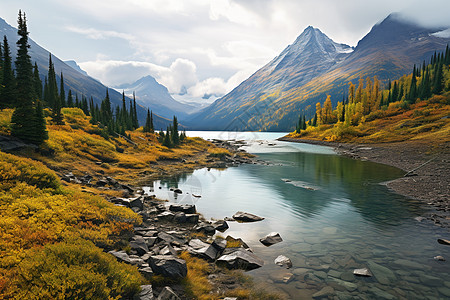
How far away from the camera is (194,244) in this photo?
560 inches

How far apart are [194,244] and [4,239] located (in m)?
9.09

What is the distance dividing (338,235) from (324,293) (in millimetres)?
8087

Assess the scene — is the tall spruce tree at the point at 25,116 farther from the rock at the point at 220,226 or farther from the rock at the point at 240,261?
the rock at the point at 240,261

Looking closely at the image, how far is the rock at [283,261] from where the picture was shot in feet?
40.7

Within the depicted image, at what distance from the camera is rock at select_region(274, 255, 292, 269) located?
12394mm

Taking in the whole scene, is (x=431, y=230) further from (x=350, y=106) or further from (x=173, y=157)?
(x=350, y=106)

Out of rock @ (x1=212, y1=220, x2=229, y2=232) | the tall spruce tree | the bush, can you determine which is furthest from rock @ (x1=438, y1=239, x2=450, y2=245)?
the tall spruce tree

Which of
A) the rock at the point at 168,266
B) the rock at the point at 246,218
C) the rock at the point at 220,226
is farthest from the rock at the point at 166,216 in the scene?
the rock at the point at 168,266

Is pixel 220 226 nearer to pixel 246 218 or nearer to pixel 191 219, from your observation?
pixel 191 219

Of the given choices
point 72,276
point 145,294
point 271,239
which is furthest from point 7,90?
point 271,239

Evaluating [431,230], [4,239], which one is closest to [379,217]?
[431,230]

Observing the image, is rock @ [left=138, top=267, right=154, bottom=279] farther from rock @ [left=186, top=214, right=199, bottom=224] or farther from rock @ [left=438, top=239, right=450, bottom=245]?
rock @ [left=438, top=239, right=450, bottom=245]

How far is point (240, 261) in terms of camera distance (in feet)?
39.7

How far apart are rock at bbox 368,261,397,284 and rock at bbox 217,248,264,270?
233 inches
